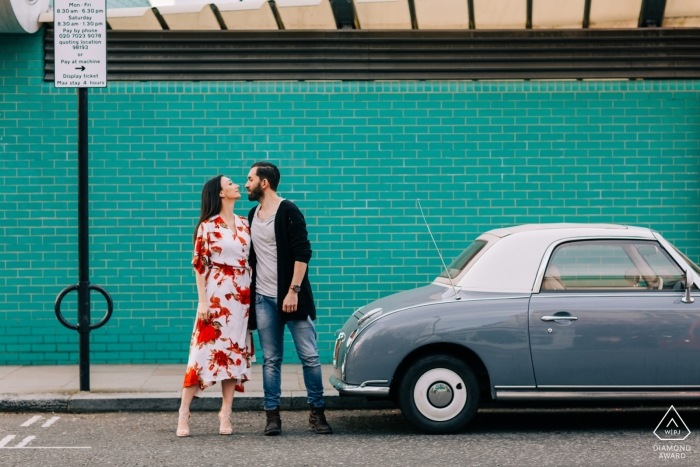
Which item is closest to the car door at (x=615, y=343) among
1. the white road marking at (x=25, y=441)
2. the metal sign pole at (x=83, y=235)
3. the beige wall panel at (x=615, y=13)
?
the white road marking at (x=25, y=441)

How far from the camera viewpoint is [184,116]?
989 cm

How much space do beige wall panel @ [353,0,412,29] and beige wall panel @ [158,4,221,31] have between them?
1.59 meters

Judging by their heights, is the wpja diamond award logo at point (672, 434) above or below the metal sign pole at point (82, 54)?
below

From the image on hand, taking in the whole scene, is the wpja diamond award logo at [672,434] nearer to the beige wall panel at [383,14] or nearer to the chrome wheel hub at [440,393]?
the chrome wheel hub at [440,393]

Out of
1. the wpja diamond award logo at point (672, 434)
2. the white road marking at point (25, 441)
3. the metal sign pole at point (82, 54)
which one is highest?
the metal sign pole at point (82, 54)

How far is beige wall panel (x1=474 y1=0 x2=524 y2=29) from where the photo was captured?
945 cm

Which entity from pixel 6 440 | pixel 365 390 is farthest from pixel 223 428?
pixel 6 440

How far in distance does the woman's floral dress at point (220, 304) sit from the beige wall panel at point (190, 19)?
3.76 metres

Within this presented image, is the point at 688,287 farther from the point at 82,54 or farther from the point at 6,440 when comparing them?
the point at 82,54

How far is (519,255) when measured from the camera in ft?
22.4

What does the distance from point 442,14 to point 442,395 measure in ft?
15.5

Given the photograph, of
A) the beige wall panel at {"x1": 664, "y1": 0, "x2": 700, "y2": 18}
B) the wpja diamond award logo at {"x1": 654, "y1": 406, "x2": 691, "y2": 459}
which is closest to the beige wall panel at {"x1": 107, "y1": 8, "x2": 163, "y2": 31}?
the beige wall panel at {"x1": 664, "y1": 0, "x2": 700, "y2": 18}

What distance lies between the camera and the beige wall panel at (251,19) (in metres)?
9.60

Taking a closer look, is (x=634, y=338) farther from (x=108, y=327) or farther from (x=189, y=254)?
(x=108, y=327)
